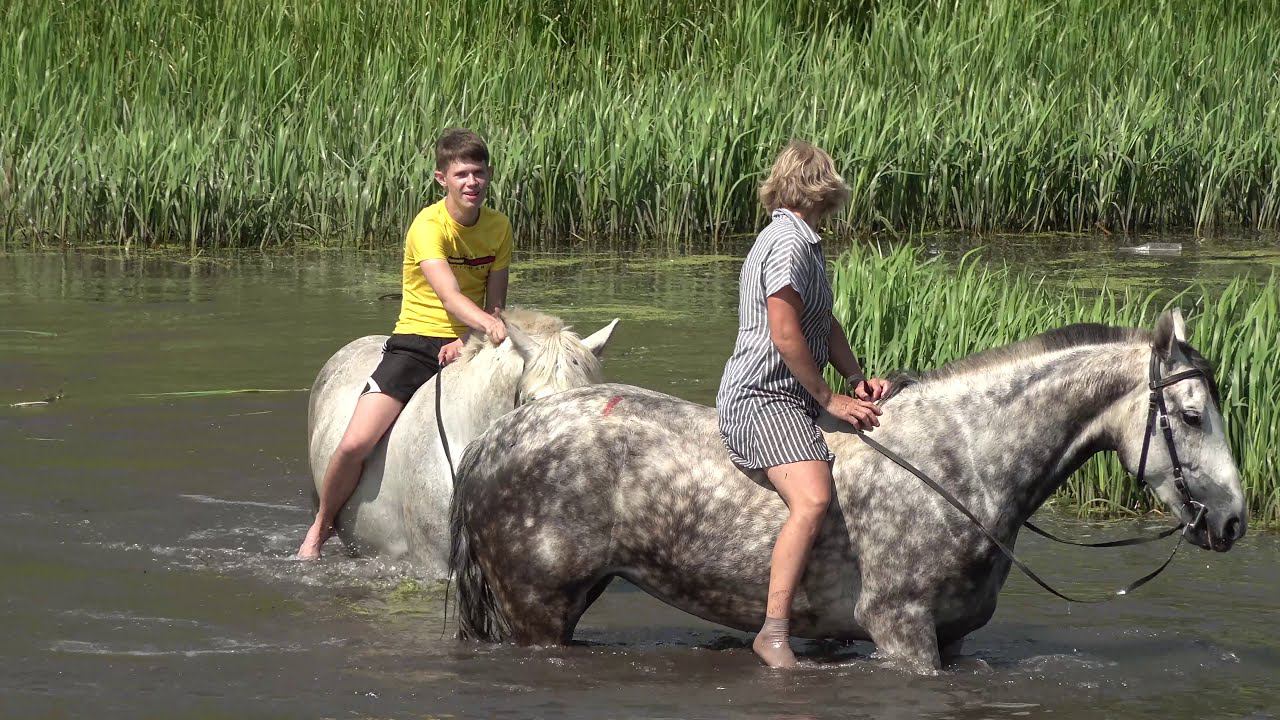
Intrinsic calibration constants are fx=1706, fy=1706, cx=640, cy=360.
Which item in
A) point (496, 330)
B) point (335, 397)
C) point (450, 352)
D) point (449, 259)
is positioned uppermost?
point (449, 259)

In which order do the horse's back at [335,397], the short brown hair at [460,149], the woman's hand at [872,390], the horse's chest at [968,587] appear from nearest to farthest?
the horse's chest at [968,587] < the woman's hand at [872,390] < the short brown hair at [460,149] < the horse's back at [335,397]

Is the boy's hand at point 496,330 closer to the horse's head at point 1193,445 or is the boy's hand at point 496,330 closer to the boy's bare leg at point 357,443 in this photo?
the boy's bare leg at point 357,443

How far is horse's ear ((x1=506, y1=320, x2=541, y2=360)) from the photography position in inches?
227

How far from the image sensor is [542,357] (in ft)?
18.9

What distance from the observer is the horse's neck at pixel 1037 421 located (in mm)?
4992

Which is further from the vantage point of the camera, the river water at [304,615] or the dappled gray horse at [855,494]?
the river water at [304,615]

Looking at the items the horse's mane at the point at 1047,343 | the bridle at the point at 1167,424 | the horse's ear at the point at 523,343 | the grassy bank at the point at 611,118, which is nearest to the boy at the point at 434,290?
the horse's ear at the point at 523,343

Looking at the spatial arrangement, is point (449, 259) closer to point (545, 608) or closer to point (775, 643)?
point (545, 608)

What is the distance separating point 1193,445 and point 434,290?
8.94ft

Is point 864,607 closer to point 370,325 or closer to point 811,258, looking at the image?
point 811,258

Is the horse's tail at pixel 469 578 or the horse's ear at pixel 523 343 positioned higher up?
the horse's ear at pixel 523 343

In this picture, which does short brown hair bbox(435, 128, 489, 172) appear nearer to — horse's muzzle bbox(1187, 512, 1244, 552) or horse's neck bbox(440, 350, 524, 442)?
horse's neck bbox(440, 350, 524, 442)

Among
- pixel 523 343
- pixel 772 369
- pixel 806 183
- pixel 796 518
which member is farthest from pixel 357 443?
pixel 806 183

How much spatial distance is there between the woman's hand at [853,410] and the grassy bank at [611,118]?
854 cm
